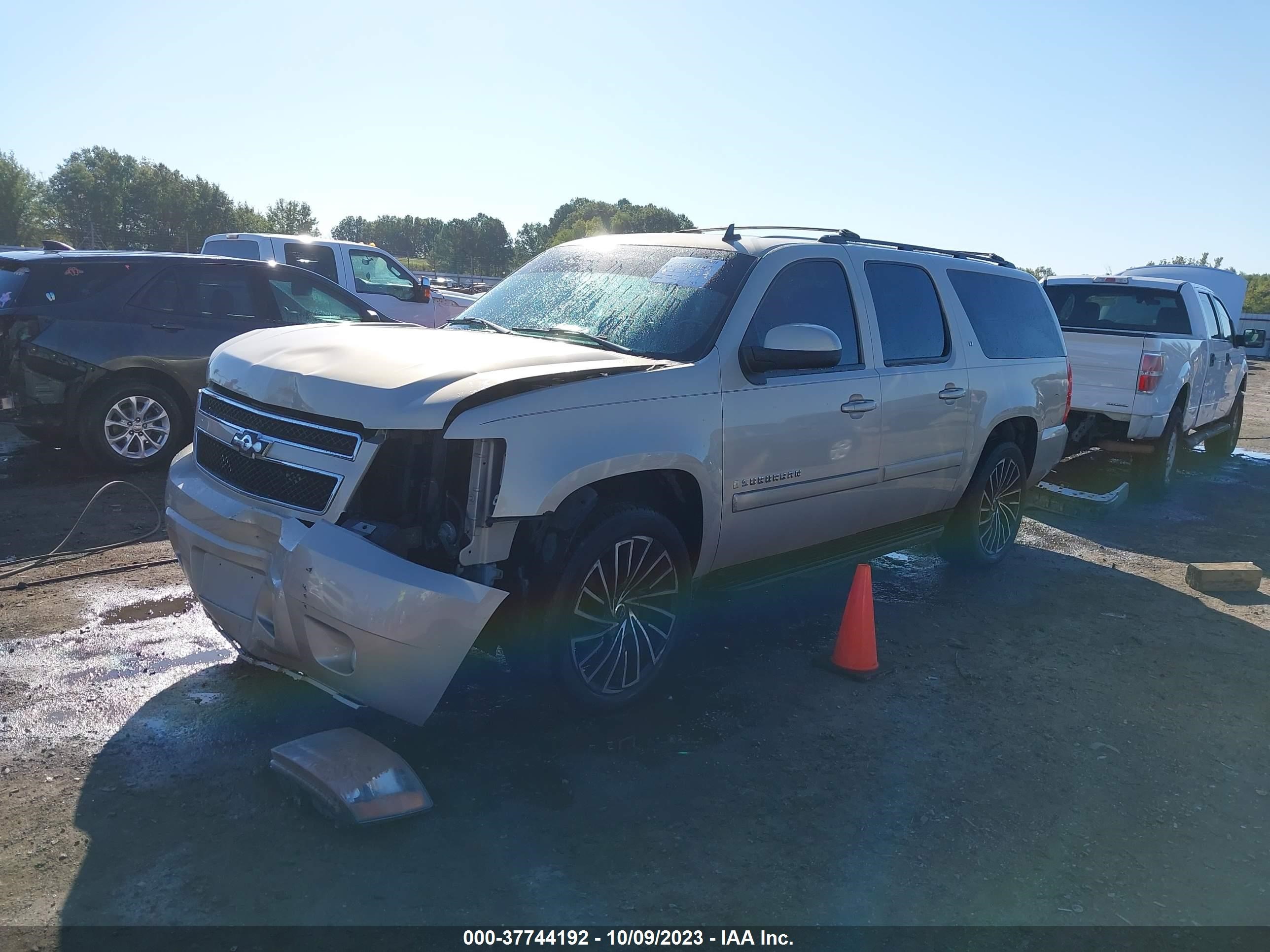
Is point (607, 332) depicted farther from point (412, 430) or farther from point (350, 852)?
point (350, 852)

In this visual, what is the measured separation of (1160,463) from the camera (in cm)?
1002

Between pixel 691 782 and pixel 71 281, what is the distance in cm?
679

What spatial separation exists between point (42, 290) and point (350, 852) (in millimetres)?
6412

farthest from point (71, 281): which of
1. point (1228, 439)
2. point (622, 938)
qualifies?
point (1228, 439)

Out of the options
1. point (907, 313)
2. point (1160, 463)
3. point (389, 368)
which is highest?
point (907, 313)

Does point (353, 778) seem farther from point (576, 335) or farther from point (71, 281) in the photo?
point (71, 281)

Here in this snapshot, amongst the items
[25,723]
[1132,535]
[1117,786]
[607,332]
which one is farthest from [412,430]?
[1132,535]

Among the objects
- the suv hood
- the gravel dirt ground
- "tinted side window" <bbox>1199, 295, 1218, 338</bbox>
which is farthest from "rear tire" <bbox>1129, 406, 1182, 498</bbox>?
the suv hood

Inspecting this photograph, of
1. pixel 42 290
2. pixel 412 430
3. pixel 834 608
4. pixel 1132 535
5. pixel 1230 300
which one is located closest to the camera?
pixel 412 430

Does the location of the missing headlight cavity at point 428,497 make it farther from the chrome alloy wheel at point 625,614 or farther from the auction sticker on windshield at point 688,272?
the auction sticker on windshield at point 688,272

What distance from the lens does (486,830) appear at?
3314 millimetres

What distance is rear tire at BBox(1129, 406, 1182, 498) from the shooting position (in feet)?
32.5

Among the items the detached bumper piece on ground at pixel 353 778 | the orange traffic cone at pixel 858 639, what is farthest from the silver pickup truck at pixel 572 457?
the orange traffic cone at pixel 858 639

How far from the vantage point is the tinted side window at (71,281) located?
7602 mm
